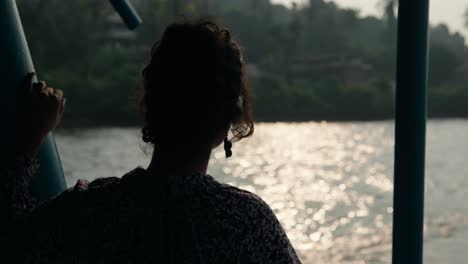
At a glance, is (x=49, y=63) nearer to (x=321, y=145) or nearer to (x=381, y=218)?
(x=321, y=145)

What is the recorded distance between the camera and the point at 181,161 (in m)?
0.61

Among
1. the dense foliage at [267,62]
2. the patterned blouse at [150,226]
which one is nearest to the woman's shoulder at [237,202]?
the patterned blouse at [150,226]

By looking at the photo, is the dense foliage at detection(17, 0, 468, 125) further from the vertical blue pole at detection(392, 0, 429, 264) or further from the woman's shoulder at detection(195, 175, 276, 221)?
the vertical blue pole at detection(392, 0, 429, 264)

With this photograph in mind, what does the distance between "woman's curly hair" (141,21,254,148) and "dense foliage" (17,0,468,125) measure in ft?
82.6

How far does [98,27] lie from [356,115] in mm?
12293

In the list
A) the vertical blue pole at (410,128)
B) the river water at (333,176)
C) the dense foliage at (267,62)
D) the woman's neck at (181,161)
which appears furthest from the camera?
the dense foliage at (267,62)

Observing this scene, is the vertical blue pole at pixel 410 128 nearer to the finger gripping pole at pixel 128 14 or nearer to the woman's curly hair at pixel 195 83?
the woman's curly hair at pixel 195 83

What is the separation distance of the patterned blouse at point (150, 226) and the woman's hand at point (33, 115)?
8 centimetres

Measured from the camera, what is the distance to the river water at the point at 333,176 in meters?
13.5

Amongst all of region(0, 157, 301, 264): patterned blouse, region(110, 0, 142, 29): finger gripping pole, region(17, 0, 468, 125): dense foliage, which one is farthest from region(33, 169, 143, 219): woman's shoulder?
region(17, 0, 468, 125): dense foliage

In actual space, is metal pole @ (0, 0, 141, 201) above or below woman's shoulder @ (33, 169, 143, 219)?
above

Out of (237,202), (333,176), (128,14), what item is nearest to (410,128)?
(237,202)

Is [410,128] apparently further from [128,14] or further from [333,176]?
[333,176]

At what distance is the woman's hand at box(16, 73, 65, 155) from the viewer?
0.67 m
